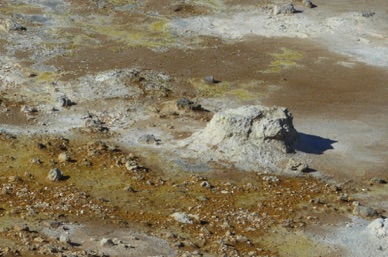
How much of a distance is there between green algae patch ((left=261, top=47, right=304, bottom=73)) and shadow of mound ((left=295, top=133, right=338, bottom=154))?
927cm

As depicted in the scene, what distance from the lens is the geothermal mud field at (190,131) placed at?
22.5 m

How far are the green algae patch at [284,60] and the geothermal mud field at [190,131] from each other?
0.39ft

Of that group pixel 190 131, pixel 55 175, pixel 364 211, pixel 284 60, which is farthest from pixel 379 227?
pixel 284 60

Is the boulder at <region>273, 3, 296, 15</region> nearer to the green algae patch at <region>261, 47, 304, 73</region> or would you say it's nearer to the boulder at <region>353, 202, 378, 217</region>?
the green algae patch at <region>261, 47, 304, 73</region>

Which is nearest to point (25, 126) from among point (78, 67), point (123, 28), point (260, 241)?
point (78, 67)

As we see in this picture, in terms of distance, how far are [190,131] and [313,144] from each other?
5259 mm

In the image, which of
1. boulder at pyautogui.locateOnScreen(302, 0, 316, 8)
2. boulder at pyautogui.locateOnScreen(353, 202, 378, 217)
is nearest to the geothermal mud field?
boulder at pyautogui.locateOnScreen(353, 202, 378, 217)

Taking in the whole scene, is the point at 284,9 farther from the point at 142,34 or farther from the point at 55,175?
the point at 55,175

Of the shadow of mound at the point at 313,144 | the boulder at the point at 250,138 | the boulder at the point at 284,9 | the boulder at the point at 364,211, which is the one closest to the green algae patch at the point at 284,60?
the boulder at the point at 284,9

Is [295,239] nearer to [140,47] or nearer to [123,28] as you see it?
[140,47]

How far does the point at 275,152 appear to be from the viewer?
28.2 m

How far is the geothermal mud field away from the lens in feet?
73.9

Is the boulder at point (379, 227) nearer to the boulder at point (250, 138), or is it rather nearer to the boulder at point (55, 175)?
the boulder at point (250, 138)

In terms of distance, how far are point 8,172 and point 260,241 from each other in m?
9.93
